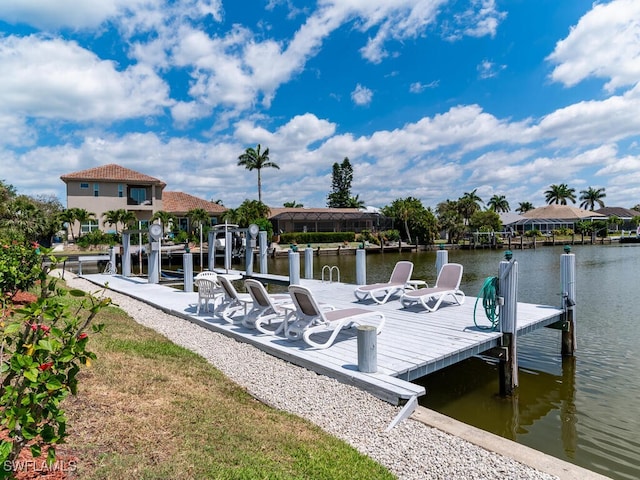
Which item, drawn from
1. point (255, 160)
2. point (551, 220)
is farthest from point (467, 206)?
point (255, 160)

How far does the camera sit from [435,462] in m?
3.63

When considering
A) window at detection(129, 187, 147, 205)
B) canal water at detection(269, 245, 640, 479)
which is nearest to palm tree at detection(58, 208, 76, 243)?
window at detection(129, 187, 147, 205)

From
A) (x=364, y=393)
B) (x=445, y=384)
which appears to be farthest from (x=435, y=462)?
(x=445, y=384)

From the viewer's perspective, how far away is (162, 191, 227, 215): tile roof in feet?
171

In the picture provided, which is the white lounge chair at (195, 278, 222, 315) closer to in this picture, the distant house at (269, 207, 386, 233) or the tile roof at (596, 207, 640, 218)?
the distant house at (269, 207, 386, 233)

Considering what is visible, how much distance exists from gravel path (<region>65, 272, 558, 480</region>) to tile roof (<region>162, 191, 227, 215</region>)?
47592 mm

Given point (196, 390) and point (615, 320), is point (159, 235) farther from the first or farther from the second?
point (615, 320)

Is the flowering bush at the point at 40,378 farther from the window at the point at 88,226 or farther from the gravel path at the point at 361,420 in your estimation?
the window at the point at 88,226

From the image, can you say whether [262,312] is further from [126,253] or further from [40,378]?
[126,253]

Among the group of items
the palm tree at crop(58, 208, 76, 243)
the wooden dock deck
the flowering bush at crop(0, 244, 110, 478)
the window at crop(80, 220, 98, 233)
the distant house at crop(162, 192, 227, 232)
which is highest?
the distant house at crop(162, 192, 227, 232)

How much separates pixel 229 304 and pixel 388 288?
3978 millimetres

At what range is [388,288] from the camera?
10.6 metres

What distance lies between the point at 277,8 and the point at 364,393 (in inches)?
642

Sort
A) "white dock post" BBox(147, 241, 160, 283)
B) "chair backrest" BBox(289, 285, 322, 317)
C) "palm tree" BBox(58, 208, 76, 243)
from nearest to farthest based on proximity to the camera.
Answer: "chair backrest" BBox(289, 285, 322, 317), "white dock post" BBox(147, 241, 160, 283), "palm tree" BBox(58, 208, 76, 243)
